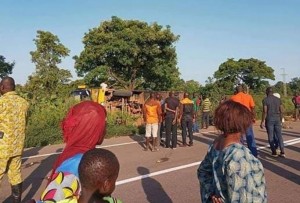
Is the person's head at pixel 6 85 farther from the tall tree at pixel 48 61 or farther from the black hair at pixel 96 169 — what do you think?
the tall tree at pixel 48 61

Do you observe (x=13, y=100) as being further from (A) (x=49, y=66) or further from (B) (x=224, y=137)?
(A) (x=49, y=66)

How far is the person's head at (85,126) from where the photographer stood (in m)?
2.95

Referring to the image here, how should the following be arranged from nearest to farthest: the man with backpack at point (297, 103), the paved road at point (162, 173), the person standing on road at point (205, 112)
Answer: the paved road at point (162, 173) → the person standing on road at point (205, 112) → the man with backpack at point (297, 103)

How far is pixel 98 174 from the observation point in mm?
2133

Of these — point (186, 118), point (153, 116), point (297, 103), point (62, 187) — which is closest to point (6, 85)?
point (62, 187)

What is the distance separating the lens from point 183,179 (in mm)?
8156

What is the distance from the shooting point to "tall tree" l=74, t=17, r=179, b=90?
108 feet

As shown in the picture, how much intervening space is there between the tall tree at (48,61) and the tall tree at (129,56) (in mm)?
2415

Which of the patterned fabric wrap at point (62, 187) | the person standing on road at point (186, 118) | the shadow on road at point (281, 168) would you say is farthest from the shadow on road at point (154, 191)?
the person standing on road at point (186, 118)

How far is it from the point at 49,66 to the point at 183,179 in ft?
81.8

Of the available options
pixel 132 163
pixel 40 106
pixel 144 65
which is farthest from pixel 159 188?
pixel 144 65

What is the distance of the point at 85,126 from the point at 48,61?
29.4m

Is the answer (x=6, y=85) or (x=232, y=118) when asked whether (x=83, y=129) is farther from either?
(x=6, y=85)

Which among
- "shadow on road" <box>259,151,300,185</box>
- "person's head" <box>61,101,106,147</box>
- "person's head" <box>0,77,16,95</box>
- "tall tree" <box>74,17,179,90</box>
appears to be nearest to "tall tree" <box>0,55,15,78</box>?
"tall tree" <box>74,17,179,90</box>
